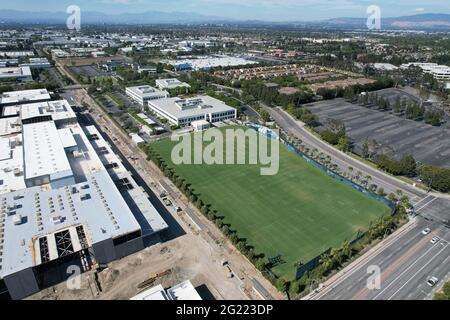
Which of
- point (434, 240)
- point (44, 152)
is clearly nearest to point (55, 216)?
point (44, 152)

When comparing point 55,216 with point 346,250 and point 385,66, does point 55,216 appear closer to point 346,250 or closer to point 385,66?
point 346,250

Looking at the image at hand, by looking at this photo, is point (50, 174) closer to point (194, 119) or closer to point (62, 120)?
point (62, 120)

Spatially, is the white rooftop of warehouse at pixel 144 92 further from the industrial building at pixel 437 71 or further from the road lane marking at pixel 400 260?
the industrial building at pixel 437 71

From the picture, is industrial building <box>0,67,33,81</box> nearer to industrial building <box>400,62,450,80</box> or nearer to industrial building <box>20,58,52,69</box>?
industrial building <box>20,58,52,69</box>

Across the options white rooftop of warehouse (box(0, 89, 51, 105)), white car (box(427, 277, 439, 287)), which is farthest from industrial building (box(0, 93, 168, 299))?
white car (box(427, 277, 439, 287))

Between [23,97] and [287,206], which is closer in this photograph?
[287,206]

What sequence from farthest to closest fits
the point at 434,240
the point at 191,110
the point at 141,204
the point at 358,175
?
1. the point at 191,110
2. the point at 358,175
3. the point at 141,204
4. the point at 434,240
